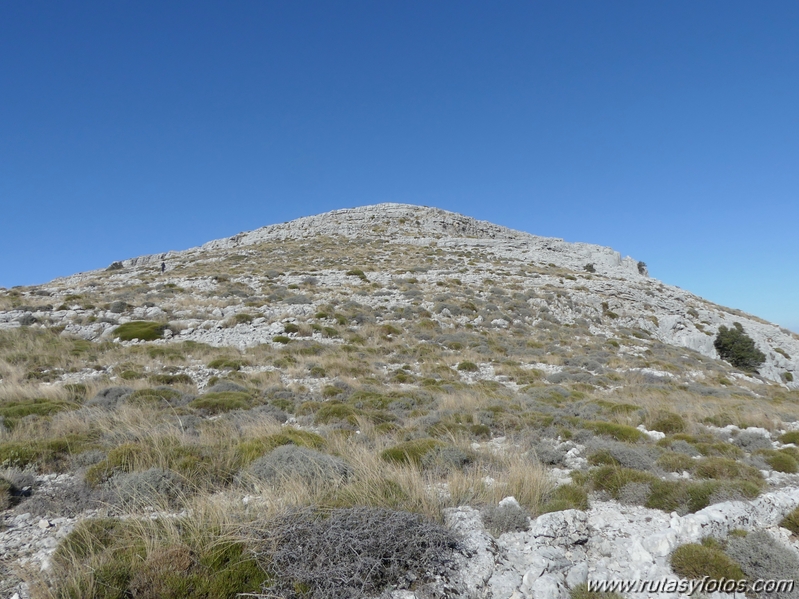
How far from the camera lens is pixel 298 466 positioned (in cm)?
636

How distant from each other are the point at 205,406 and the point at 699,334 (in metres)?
32.8

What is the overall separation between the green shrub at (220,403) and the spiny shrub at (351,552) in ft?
26.0

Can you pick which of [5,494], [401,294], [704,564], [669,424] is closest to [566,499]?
[704,564]

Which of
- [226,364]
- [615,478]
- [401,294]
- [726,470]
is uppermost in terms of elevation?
[401,294]

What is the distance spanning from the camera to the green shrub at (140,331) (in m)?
20.1

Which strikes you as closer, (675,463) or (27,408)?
(675,463)

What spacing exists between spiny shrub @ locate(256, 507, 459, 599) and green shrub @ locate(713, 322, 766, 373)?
105 ft

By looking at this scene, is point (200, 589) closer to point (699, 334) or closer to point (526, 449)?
point (526, 449)

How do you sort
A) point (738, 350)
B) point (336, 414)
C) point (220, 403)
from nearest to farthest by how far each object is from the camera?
1. point (336, 414)
2. point (220, 403)
3. point (738, 350)

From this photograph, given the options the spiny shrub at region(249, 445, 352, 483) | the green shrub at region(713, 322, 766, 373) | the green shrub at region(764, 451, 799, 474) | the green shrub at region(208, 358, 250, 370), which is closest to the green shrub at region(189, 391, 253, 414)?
the green shrub at region(208, 358, 250, 370)

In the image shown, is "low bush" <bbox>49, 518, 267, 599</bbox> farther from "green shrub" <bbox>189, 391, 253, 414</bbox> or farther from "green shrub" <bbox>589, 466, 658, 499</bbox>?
"green shrub" <bbox>189, 391, 253, 414</bbox>

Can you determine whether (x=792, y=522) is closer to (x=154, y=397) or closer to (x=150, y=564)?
(x=150, y=564)

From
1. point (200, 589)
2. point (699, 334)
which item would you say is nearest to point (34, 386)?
point (200, 589)

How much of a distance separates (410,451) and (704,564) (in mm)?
4494
